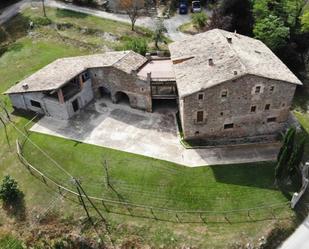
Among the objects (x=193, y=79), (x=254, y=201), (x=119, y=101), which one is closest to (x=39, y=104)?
(x=119, y=101)

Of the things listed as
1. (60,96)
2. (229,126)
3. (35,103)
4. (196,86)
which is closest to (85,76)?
(60,96)

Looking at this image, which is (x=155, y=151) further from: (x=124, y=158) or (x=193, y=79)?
(x=193, y=79)

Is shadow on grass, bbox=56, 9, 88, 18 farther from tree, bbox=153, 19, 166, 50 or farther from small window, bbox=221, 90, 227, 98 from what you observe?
small window, bbox=221, 90, 227, 98

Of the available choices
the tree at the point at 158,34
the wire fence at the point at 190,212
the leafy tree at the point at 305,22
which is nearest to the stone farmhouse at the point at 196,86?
the tree at the point at 158,34

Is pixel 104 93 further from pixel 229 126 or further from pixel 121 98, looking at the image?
pixel 229 126

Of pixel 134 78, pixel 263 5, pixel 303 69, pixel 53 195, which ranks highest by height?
pixel 263 5

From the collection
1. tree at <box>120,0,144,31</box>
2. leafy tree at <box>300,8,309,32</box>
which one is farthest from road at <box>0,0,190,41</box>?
leafy tree at <box>300,8,309,32</box>

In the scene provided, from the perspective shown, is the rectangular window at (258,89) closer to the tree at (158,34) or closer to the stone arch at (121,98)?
the stone arch at (121,98)

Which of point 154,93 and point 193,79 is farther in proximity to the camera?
point 154,93
